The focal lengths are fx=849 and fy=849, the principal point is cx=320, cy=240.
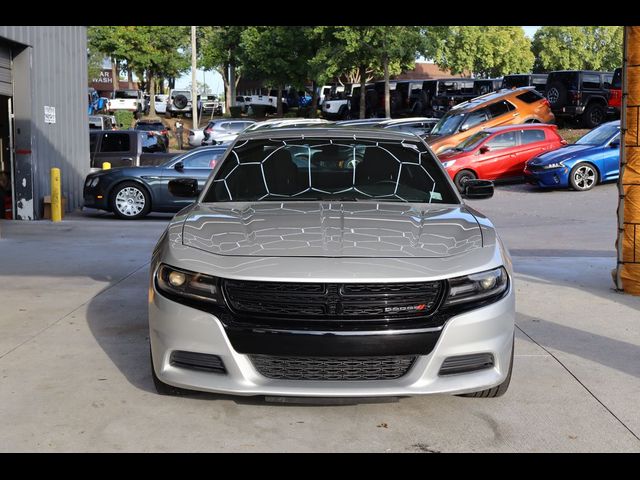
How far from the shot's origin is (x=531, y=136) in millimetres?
22109

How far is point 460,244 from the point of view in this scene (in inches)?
181

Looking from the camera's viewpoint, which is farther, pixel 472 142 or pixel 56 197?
pixel 472 142

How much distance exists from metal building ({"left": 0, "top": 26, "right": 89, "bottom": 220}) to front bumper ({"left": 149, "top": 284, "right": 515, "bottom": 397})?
11243 millimetres

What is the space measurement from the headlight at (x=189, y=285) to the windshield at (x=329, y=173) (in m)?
1.31

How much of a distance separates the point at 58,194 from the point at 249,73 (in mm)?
34453

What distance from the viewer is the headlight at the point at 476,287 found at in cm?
426

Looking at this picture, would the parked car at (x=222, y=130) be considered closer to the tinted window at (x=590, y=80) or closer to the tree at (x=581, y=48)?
the tinted window at (x=590, y=80)

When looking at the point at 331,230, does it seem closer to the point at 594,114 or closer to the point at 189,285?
the point at 189,285

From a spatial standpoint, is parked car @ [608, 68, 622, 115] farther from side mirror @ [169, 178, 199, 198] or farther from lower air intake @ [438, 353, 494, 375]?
lower air intake @ [438, 353, 494, 375]

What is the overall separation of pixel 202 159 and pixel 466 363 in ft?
42.1

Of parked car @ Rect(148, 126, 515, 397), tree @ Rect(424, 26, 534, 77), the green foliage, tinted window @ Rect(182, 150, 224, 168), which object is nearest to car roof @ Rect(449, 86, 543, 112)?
tinted window @ Rect(182, 150, 224, 168)

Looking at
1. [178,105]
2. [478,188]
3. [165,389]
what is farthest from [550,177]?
[178,105]
